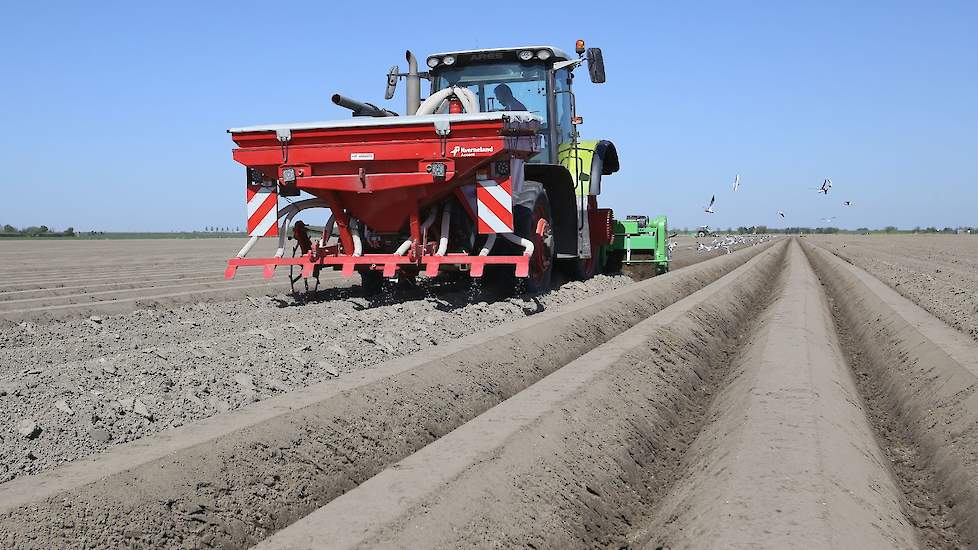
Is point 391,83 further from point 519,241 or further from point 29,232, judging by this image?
point 29,232

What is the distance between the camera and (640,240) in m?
14.8

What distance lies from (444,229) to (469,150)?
35.9 inches

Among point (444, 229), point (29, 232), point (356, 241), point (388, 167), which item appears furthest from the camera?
point (29, 232)

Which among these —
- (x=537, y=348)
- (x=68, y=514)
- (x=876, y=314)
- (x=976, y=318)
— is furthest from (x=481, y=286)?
(x=68, y=514)

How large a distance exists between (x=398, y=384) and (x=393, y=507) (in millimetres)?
1696

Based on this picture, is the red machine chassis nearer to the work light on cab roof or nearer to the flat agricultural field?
the work light on cab roof

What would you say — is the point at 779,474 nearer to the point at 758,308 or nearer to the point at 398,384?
the point at 398,384

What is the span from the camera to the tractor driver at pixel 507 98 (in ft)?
34.4

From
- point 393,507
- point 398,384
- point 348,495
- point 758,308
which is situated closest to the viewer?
point 393,507

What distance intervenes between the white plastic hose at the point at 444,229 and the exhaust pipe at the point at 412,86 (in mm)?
2028

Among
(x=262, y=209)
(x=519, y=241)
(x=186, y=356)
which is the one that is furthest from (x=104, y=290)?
(x=186, y=356)

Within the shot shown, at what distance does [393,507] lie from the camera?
10.3 feet

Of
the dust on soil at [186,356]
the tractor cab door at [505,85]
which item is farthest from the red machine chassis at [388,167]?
the tractor cab door at [505,85]

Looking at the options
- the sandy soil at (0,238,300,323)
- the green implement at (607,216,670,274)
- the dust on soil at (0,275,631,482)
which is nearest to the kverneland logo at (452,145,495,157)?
the dust on soil at (0,275,631,482)
